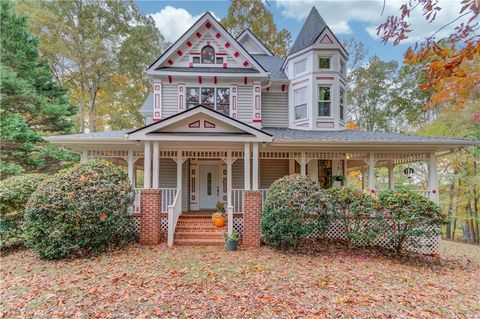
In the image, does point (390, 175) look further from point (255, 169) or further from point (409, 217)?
point (255, 169)

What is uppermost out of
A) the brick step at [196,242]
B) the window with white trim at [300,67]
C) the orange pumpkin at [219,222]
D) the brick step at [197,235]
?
the window with white trim at [300,67]

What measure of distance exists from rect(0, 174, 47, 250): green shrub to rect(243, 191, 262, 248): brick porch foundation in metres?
6.63

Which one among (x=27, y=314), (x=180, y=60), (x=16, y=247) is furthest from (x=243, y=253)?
(x=180, y=60)

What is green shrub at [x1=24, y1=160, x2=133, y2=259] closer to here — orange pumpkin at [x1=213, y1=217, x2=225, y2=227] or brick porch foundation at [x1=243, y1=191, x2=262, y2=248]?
orange pumpkin at [x1=213, y1=217, x2=225, y2=227]

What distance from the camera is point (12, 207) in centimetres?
745

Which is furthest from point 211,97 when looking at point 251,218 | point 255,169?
point 251,218

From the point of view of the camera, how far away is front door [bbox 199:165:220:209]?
37.8ft

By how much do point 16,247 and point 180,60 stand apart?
8.92 meters

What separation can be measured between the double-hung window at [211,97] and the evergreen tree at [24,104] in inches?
317

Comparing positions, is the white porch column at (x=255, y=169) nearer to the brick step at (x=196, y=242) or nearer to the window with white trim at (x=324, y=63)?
the brick step at (x=196, y=242)

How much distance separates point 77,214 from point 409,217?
914cm

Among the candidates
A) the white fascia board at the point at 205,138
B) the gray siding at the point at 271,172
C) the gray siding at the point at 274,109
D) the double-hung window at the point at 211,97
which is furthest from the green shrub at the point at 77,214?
the gray siding at the point at 274,109

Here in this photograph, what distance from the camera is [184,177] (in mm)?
11320

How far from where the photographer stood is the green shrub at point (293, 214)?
729 cm
